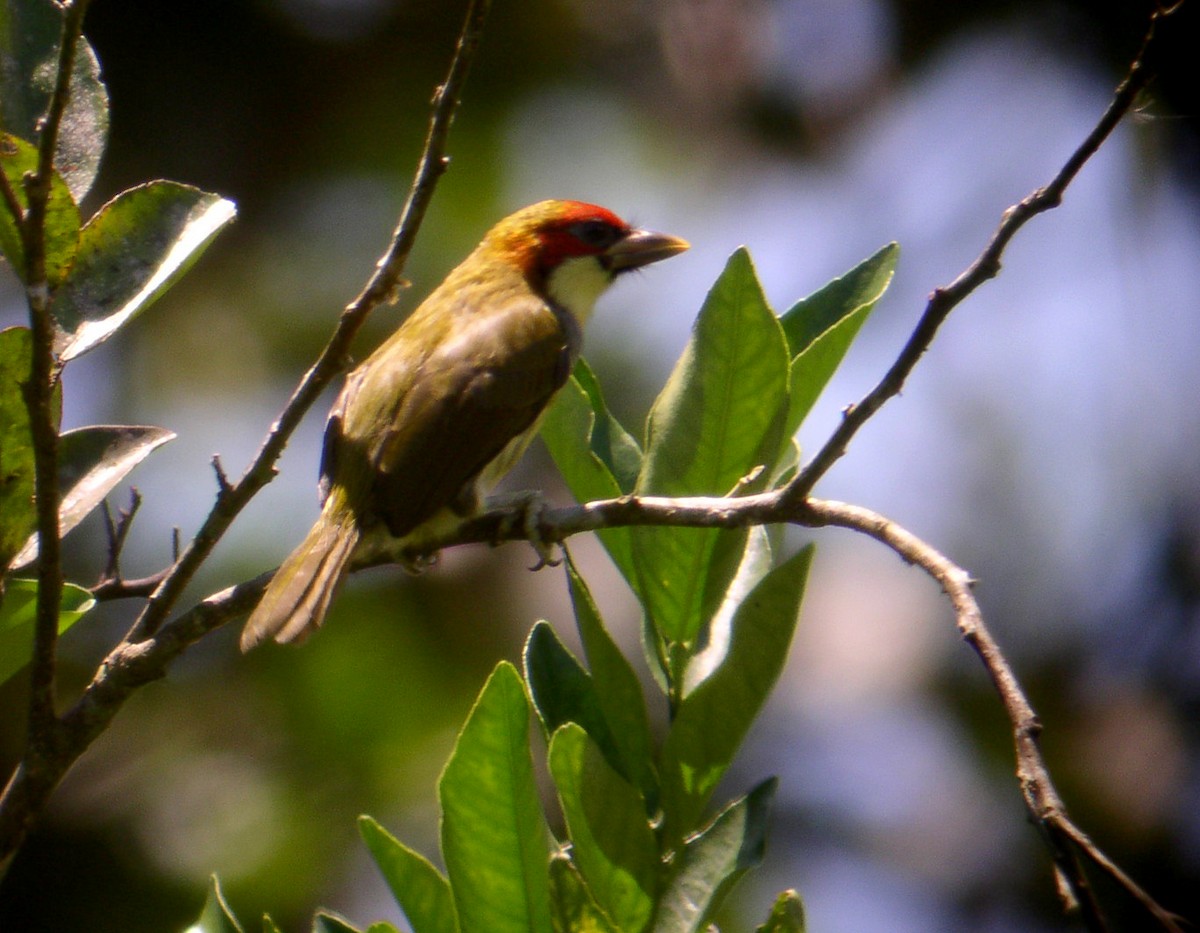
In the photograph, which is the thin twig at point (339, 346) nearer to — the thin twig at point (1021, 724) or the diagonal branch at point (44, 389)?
the diagonal branch at point (44, 389)

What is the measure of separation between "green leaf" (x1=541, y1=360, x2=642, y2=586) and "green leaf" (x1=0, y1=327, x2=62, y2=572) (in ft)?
2.47

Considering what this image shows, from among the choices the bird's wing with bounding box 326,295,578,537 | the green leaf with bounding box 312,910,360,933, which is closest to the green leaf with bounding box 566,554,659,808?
the green leaf with bounding box 312,910,360,933

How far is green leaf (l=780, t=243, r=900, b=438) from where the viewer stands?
7.17 feet

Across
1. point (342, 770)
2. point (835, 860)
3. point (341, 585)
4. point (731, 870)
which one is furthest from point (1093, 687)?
point (731, 870)

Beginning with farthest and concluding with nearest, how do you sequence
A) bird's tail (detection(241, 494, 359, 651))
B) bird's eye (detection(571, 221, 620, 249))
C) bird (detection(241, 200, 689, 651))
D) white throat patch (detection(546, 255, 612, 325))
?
bird's eye (detection(571, 221, 620, 249))
white throat patch (detection(546, 255, 612, 325))
bird (detection(241, 200, 689, 651))
bird's tail (detection(241, 494, 359, 651))

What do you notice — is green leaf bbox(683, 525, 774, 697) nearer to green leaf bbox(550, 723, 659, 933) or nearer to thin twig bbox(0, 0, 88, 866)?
green leaf bbox(550, 723, 659, 933)

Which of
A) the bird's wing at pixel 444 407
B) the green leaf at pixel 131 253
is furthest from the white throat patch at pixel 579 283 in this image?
the green leaf at pixel 131 253

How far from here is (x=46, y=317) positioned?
1704 millimetres

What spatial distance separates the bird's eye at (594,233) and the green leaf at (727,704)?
296cm

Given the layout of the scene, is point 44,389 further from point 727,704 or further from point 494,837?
point 727,704

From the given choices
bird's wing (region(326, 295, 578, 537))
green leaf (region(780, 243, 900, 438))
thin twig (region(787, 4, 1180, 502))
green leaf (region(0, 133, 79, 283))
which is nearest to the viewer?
thin twig (region(787, 4, 1180, 502))

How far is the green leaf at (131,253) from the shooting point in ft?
6.43

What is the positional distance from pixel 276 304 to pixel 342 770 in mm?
2430

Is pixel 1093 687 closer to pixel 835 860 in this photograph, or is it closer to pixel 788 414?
pixel 835 860
